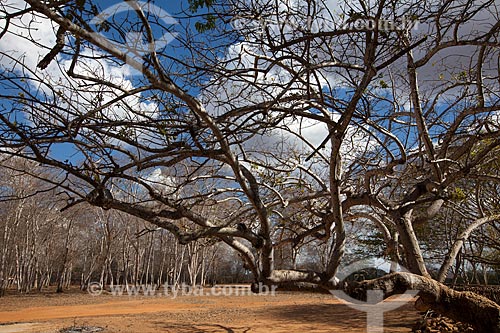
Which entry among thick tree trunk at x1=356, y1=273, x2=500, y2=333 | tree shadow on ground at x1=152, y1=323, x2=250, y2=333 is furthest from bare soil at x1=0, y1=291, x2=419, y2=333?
thick tree trunk at x1=356, y1=273, x2=500, y2=333

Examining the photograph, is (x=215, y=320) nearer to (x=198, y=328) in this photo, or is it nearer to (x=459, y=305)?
(x=198, y=328)

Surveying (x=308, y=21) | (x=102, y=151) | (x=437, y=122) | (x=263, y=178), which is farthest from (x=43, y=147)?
(x=437, y=122)

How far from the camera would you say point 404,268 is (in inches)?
182

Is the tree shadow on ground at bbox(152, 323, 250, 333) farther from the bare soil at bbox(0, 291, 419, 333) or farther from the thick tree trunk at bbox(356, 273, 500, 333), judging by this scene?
the thick tree trunk at bbox(356, 273, 500, 333)

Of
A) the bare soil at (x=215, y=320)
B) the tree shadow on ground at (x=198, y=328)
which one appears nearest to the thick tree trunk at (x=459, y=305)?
the bare soil at (x=215, y=320)

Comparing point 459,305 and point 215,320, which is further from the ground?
point 459,305

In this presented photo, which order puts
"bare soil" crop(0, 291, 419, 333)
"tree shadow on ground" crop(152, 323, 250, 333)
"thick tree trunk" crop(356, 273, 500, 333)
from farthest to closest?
"bare soil" crop(0, 291, 419, 333)
"tree shadow on ground" crop(152, 323, 250, 333)
"thick tree trunk" crop(356, 273, 500, 333)

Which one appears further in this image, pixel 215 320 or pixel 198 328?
pixel 215 320

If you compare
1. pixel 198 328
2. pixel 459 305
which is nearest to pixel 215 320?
pixel 198 328

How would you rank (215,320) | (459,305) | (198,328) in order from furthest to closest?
1. (215,320)
2. (198,328)
3. (459,305)

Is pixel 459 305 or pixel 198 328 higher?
pixel 459 305

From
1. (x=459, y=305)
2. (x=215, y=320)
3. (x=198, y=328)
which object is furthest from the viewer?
(x=215, y=320)

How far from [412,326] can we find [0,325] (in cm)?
1179

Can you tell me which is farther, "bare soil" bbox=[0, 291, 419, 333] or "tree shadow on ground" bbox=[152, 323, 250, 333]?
"bare soil" bbox=[0, 291, 419, 333]
